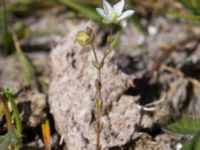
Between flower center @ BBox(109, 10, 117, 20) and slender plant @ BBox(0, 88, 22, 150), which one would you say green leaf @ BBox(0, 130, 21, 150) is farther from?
flower center @ BBox(109, 10, 117, 20)

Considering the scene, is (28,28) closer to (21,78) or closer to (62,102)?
(21,78)

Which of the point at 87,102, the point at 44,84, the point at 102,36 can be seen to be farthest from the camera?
the point at 102,36

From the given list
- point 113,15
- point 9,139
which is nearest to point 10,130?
point 9,139

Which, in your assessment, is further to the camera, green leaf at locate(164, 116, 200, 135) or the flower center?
green leaf at locate(164, 116, 200, 135)

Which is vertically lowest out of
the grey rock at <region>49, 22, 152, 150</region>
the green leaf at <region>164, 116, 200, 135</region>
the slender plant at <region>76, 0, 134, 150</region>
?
the green leaf at <region>164, 116, 200, 135</region>

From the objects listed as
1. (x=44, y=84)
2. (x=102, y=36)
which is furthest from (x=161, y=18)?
(x=44, y=84)

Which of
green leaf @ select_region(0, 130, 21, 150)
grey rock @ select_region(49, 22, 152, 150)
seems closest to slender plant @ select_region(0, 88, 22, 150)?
green leaf @ select_region(0, 130, 21, 150)

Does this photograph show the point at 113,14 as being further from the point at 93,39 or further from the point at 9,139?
the point at 9,139
